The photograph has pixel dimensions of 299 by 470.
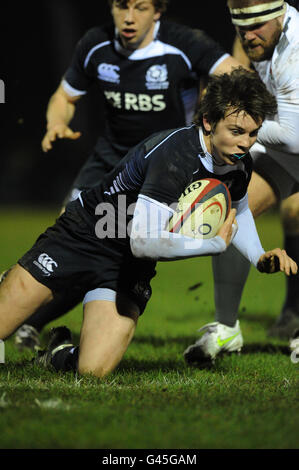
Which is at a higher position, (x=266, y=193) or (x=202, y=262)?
(x=266, y=193)

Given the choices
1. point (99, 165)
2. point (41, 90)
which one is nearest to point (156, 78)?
point (99, 165)

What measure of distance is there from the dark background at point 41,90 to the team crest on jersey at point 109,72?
10886mm

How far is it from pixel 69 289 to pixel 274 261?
134 centimetres

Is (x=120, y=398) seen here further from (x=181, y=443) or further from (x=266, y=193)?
(x=266, y=193)

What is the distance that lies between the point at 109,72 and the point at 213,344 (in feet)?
7.12

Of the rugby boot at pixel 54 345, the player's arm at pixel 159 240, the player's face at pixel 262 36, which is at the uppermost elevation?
the player's face at pixel 262 36

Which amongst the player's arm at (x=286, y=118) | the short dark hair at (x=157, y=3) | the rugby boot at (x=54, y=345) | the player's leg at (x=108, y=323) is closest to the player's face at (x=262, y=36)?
the player's arm at (x=286, y=118)

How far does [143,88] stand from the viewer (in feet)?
19.7

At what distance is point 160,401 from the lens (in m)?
3.93

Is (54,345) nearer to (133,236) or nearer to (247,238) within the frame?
(133,236)

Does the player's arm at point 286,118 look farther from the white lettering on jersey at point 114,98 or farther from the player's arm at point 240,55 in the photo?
the white lettering on jersey at point 114,98

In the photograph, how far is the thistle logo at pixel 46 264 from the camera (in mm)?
4797

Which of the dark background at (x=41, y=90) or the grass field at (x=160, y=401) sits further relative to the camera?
the dark background at (x=41, y=90)

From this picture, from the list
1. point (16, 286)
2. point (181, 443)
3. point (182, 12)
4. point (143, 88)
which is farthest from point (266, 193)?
point (182, 12)
